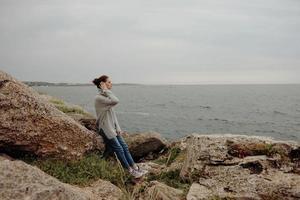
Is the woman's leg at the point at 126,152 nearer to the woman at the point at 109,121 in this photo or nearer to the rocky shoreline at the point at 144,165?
the woman at the point at 109,121

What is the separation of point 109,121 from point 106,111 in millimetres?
350

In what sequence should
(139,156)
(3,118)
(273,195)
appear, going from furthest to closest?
(139,156), (3,118), (273,195)

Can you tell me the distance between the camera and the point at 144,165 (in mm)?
13219

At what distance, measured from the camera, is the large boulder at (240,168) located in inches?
374

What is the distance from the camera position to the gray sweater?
478 inches

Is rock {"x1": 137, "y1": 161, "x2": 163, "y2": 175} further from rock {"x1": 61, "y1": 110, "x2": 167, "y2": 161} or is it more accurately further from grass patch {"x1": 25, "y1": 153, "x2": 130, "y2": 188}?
rock {"x1": 61, "y1": 110, "x2": 167, "y2": 161}

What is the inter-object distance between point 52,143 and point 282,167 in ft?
22.8

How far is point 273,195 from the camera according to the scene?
936 centimetres

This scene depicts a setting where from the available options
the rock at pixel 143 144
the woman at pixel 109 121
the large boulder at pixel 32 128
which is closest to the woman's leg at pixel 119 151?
the woman at pixel 109 121

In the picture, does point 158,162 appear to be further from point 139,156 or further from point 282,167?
point 282,167

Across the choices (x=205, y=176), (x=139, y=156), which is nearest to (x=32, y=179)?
(x=205, y=176)

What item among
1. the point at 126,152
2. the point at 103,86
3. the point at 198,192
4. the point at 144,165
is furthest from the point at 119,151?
the point at 198,192

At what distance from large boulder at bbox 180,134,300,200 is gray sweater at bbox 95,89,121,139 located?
2.73 meters

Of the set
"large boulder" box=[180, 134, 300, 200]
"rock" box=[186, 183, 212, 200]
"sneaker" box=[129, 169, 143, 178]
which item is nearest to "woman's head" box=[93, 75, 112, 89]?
"sneaker" box=[129, 169, 143, 178]
